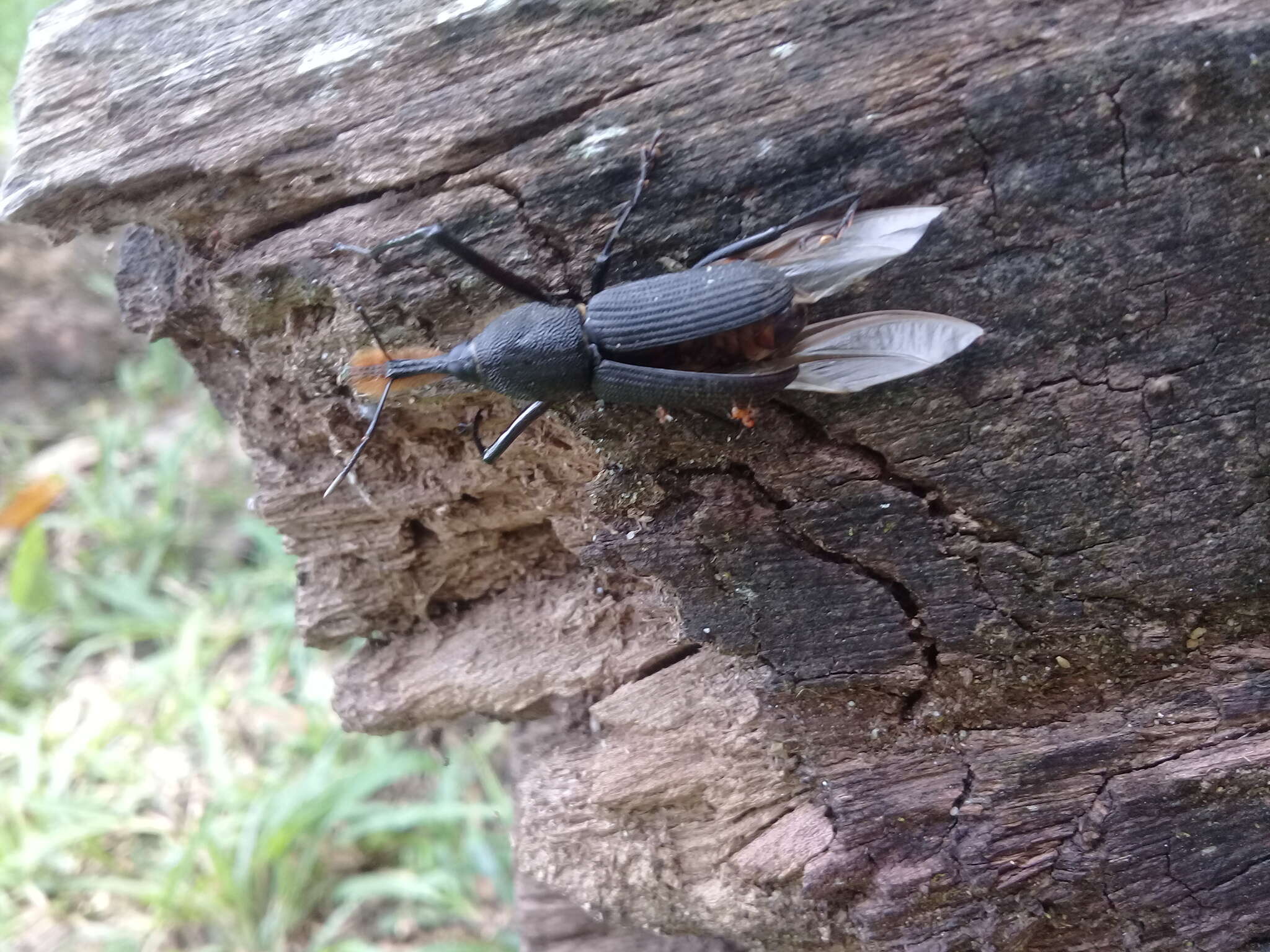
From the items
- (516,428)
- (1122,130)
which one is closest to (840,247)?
(1122,130)

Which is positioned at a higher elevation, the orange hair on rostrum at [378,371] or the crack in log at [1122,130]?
the crack in log at [1122,130]

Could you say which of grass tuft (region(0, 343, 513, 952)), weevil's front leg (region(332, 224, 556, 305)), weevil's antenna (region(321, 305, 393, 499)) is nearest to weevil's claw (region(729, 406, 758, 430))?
weevil's front leg (region(332, 224, 556, 305))

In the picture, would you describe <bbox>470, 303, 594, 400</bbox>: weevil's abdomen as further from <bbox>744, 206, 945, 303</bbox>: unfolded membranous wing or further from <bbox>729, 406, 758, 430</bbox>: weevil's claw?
<bbox>744, 206, 945, 303</bbox>: unfolded membranous wing

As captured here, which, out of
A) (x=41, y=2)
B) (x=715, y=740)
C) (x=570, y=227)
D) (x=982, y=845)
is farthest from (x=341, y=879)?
(x=41, y=2)

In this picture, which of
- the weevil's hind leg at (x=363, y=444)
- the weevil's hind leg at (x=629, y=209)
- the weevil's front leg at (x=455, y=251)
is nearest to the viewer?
the weevil's hind leg at (x=629, y=209)

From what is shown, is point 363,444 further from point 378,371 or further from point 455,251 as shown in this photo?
point 455,251

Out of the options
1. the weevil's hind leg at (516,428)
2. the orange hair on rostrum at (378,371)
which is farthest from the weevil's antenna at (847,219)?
the orange hair on rostrum at (378,371)

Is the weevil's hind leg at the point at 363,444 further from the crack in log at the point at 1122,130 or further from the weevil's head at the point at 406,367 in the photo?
the crack in log at the point at 1122,130

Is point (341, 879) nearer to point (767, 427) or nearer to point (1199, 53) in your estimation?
point (767, 427)
